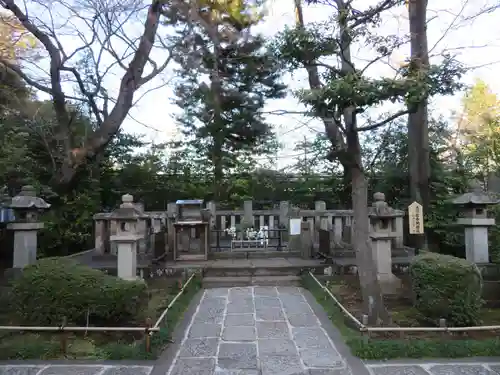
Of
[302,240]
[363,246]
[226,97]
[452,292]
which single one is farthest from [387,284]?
[226,97]

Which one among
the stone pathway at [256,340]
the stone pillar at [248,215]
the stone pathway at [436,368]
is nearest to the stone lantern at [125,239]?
the stone pathway at [256,340]

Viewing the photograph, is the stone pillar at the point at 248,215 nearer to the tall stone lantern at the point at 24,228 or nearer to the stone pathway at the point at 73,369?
the tall stone lantern at the point at 24,228

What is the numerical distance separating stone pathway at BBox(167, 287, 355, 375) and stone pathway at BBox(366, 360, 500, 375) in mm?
395

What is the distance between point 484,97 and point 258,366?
60.8 feet

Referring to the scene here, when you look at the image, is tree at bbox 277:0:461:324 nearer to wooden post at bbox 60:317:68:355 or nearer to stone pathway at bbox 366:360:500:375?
stone pathway at bbox 366:360:500:375

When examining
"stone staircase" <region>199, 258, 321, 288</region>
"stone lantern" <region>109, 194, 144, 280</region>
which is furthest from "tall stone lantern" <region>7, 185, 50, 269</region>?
"stone staircase" <region>199, 258, 321, 288</region>

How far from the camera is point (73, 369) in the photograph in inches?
154

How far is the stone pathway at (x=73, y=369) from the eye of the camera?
3817 mm

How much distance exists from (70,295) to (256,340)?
8.16ft

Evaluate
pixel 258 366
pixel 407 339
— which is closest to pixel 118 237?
pixel 258 366

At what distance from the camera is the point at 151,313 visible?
18.5ft

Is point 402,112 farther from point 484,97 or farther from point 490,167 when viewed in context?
point 484,97

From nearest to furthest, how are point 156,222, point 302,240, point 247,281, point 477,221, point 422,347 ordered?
1. point 422,347
2. point 477,221
3. point 247,281
4. point 302,240
5. point 156,222

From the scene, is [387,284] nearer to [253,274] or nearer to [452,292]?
[452,292]
